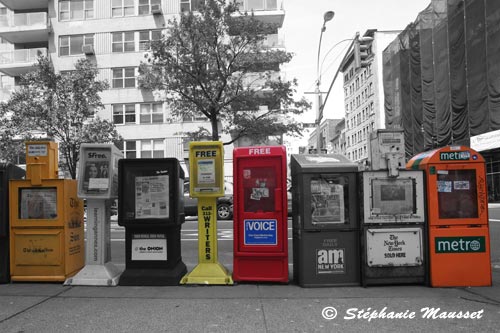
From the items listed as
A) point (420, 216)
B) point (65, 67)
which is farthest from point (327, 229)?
point (65, 67)

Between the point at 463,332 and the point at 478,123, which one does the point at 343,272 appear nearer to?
the point at 463,332

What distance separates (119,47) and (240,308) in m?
34.9

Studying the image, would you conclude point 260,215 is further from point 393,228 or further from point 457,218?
point 457,218

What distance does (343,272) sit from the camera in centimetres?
600

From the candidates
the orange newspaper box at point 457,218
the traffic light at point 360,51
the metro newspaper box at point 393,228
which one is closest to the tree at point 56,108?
the traffic light at point 360,51

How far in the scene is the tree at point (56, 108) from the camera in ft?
74.4

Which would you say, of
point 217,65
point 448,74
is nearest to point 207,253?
point 217,65

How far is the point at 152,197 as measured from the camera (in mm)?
6258

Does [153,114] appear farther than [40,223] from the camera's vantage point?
Yes

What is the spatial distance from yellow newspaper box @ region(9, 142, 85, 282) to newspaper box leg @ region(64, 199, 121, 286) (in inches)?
11.6

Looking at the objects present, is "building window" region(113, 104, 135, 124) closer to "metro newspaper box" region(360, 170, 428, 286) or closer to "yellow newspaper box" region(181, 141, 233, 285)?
"yellow newspaper box" region(181, 141, 233, 285)

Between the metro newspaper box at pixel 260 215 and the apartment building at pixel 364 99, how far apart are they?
150 ft

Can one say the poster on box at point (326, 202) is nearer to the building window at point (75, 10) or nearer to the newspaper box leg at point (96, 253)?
the newspaper box leg at point (96, 253)

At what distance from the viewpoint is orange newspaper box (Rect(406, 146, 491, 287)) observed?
232 inches
